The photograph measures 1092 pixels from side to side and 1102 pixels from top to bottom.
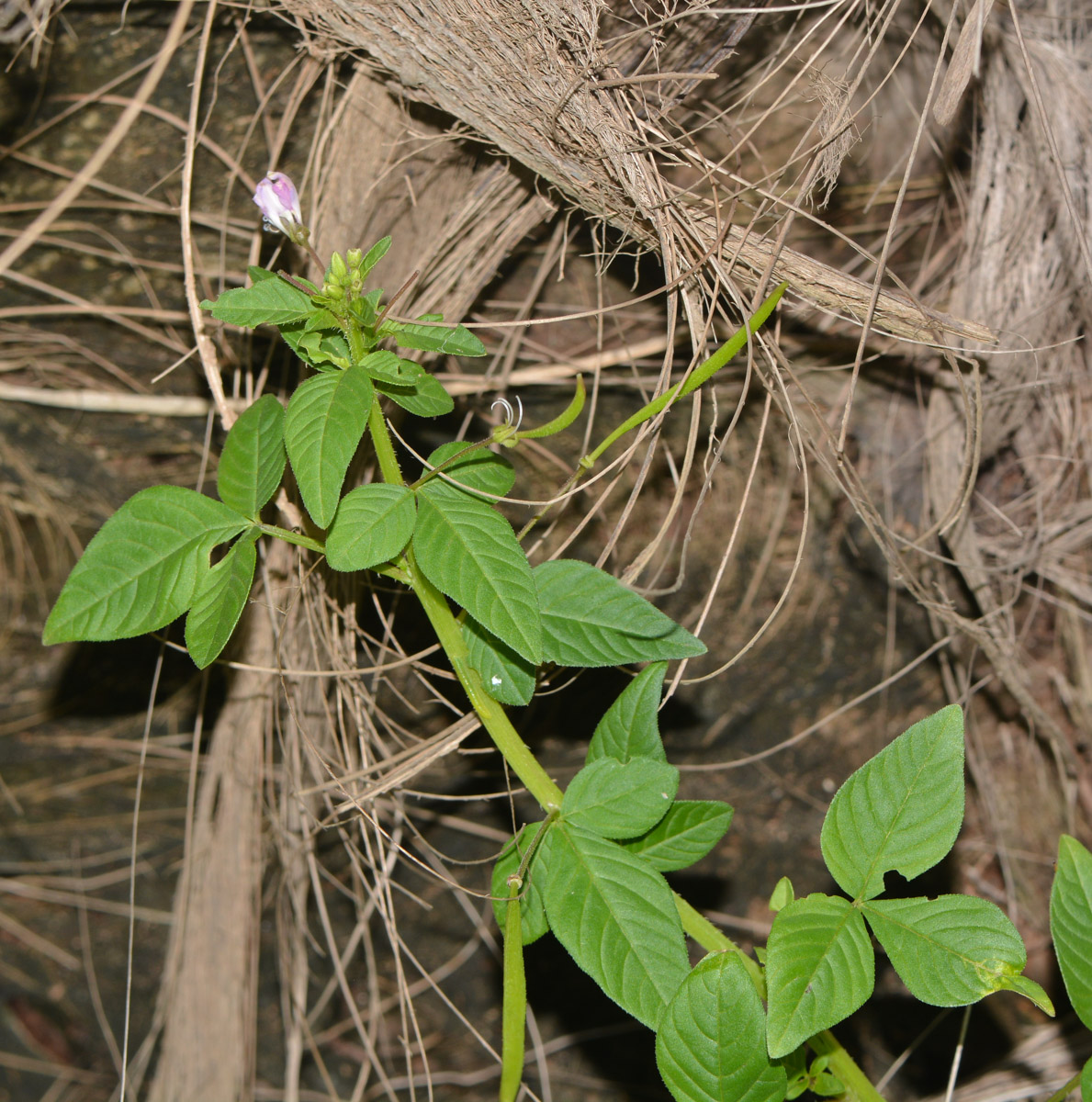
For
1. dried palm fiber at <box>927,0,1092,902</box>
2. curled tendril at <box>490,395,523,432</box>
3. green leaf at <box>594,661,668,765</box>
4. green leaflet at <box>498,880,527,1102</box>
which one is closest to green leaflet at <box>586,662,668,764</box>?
green leaf at <box>594,661,668,765</box>

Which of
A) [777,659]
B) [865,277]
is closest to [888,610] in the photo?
[777,659]

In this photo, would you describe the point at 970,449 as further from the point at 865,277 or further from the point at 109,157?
the point at 109,157

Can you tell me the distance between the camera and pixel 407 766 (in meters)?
0.99

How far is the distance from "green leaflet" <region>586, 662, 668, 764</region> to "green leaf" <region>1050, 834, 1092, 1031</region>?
0.36m

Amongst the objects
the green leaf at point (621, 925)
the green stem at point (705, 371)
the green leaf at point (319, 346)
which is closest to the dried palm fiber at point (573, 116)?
the green stem at point (705, 371)

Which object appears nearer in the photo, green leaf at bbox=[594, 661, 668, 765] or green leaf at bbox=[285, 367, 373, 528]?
green leaf at bbox=[285, 367, 373, 528]

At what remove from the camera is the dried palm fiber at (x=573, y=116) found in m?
0.86

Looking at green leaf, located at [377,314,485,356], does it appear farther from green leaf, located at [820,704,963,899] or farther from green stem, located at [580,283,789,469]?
green leaf, located at [820,704,963,899]

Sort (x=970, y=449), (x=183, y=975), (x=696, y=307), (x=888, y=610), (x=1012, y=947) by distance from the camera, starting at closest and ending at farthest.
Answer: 1. (x=1012, y=947)
2. (x=696, y=307)
3. (x=970, y=449)
4. (x=888, y=610)
5. (x=183, y=975)

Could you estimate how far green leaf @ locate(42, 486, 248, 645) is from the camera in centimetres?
78

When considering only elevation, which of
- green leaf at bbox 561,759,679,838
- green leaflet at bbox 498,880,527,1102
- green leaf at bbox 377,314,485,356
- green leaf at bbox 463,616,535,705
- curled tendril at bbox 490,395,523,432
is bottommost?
green leaflet at bbox 498,880,527,1102

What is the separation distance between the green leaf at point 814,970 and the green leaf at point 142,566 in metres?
0.57

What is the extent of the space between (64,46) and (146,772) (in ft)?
3.30

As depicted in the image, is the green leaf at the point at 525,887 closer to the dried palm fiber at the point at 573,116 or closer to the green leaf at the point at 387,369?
the green leaf at the point at 387,369
